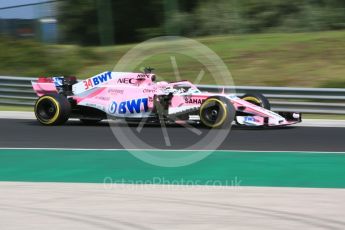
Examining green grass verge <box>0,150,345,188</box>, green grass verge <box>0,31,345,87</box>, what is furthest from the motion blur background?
green grass verge <box>0,150,345,188</box>

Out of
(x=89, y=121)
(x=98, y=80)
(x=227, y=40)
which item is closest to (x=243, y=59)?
(x=227, y=40)

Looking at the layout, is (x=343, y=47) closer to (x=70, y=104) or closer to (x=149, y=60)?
(x=149, y=60)

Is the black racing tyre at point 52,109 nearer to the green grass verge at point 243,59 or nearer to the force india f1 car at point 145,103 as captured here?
the force india f1 car at point 145,103

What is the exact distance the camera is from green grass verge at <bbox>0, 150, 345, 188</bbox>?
8.02 metres

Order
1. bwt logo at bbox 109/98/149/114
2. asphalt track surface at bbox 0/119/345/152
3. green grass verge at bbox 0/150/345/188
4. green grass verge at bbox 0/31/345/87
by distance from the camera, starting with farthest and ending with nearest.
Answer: green grass verge at bbox 0/31/345/87, bwt logo at bbox 109/98/149/114, asphalt track surface at bbox 0/119/345/152, green grass verge at bbox 0/150/345/188

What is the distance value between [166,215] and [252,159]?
3775 mm

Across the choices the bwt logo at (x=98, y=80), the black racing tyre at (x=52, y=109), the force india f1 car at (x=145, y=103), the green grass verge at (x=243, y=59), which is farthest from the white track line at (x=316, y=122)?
the green grass verge at (x=243, y=59)

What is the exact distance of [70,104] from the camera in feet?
43.5

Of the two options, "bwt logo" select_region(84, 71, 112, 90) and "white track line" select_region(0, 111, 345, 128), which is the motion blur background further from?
"bwt logo" select_region(84, 71, 112, 90)

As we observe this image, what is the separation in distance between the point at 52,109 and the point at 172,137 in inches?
105

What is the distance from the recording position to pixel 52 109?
1324 centimetres

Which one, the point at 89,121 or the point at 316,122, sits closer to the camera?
the point at 316,122

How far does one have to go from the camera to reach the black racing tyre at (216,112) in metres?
12.1

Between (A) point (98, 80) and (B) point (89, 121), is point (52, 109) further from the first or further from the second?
(B) point (89, 121)
